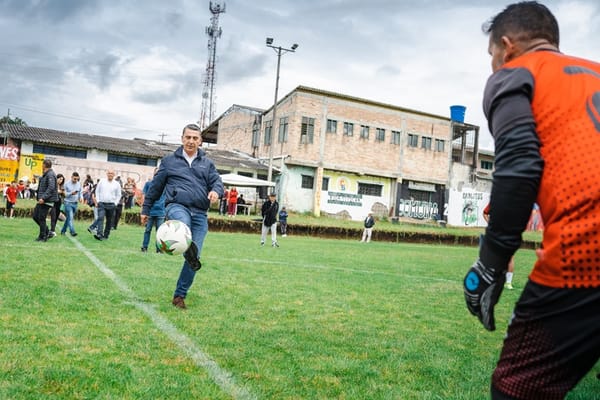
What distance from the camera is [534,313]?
5.95 ft

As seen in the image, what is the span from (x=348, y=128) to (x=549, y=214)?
39167 mm

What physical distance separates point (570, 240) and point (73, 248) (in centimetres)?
1162

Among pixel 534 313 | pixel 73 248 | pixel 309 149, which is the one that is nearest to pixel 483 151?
pixel 309 149

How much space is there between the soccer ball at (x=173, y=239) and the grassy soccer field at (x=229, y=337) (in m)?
0.73

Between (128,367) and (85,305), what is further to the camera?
(85,305)

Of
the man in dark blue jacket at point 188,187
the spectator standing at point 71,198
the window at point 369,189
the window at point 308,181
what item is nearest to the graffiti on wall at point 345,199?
→ the window at point 369,189

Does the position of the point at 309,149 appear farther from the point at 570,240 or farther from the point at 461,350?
the point at 570,240

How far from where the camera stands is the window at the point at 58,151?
3547 cm

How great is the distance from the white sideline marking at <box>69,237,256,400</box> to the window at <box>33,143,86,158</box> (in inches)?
1257

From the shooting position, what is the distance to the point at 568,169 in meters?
1.79

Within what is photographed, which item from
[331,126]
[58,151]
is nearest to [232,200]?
[331,126]

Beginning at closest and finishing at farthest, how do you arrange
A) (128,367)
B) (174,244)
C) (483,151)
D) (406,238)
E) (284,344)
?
(128,367) → (284,344) → (174,244) → (406,238) → (483,151)

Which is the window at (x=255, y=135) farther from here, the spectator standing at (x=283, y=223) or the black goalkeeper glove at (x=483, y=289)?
Answer: the black goalkeeper glove at (x=483, y=289)

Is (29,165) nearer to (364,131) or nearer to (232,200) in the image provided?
(232,200)
